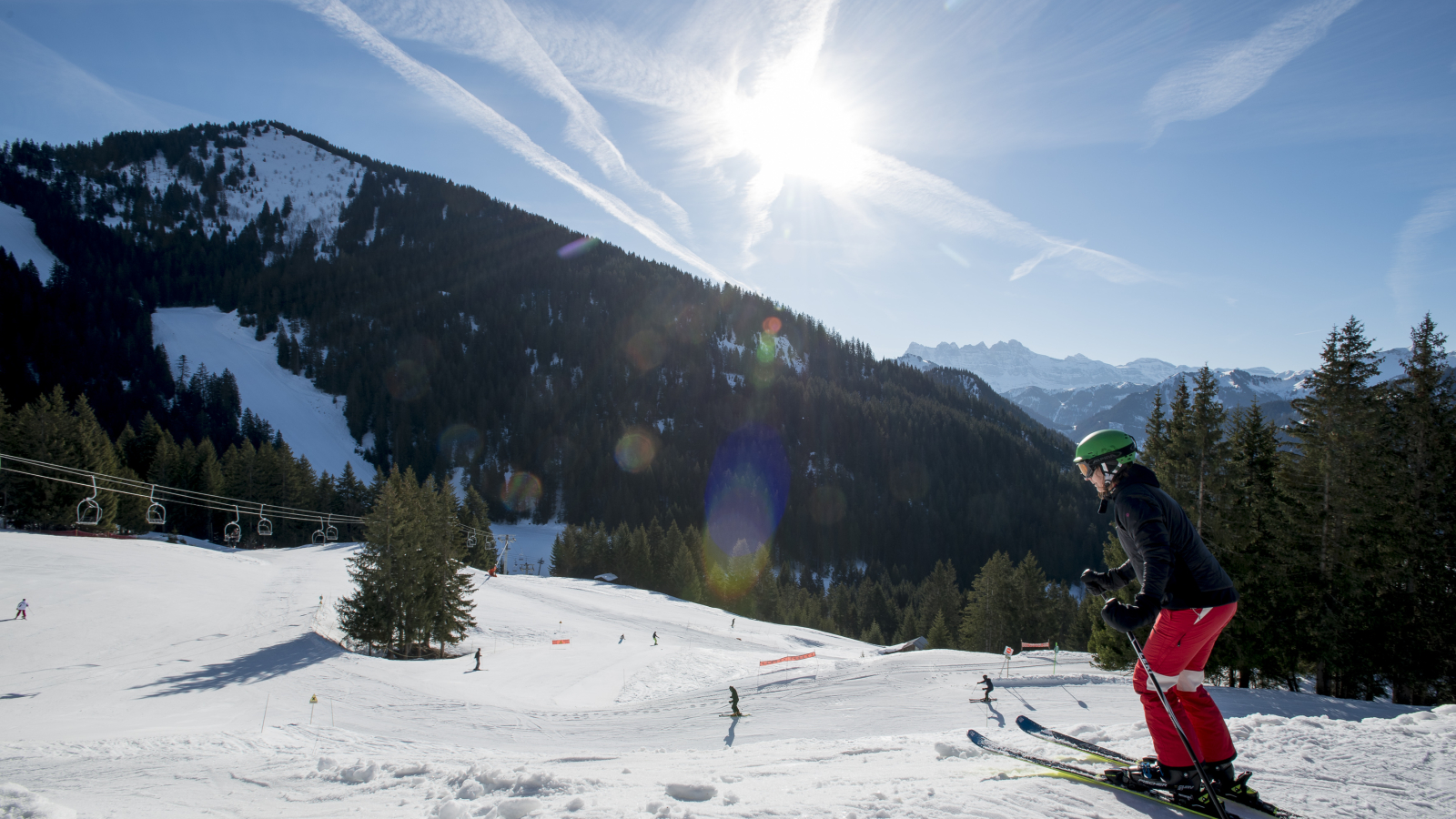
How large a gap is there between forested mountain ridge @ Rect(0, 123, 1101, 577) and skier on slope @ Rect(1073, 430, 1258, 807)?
9613 centimetres

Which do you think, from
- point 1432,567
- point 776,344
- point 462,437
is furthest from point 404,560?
point 776,344

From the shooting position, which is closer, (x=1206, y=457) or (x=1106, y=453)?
(x=1106, y=453)

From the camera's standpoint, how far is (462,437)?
131375 millimetres

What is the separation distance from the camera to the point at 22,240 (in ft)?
451

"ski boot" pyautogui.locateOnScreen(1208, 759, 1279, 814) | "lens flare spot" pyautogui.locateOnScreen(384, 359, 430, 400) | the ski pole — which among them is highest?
"lens flare spot" pyautogui.locateOnScreen(384, 359, 430, 400)

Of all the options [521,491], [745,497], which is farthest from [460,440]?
[745,497]

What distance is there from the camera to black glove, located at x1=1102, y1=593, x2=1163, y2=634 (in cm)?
441

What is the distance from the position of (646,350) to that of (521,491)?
60.6 m

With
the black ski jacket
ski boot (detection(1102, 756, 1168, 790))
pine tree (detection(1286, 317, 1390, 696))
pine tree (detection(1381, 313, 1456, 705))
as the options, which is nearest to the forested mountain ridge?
pine tree (detection(1286, 317, 1390, 696))

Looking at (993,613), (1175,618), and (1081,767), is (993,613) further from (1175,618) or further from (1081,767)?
(1175,618)

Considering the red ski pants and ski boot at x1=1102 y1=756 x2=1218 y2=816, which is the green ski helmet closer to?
the red ski pants

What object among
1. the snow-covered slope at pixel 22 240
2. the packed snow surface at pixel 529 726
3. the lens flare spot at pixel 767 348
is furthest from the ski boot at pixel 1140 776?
the snow-covered slope at pixel 22 240

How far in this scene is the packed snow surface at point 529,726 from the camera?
524cm

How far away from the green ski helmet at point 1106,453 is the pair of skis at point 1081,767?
8.17 feet
